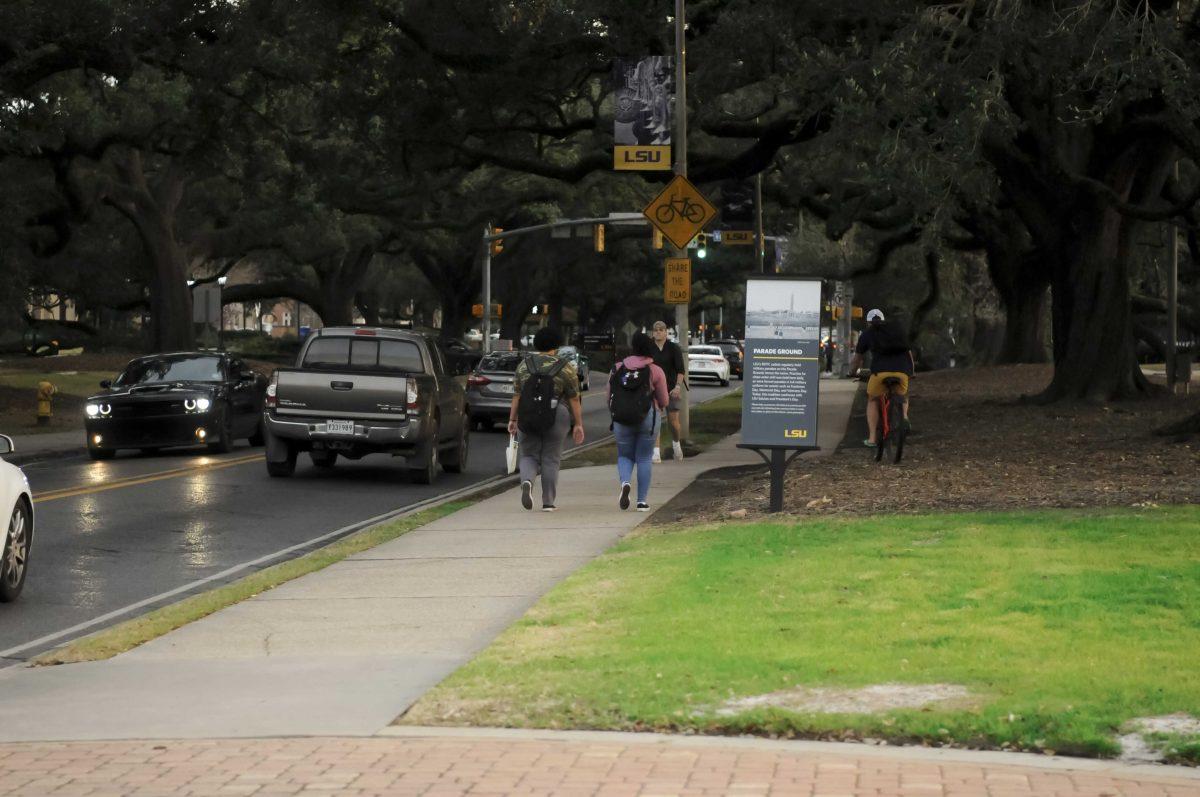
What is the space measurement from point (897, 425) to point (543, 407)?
5.53 meters

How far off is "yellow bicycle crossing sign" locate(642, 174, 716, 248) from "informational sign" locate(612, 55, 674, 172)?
50.7 inches

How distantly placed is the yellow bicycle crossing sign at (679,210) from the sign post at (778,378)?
26.3 feet

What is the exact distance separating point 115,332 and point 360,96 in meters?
56.4

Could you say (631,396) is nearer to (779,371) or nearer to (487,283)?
(779,371)

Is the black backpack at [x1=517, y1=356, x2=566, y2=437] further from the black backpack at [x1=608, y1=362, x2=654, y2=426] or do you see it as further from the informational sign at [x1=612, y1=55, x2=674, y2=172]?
the informational sign at [x1=612, y1=55, x2=674, y2=172]

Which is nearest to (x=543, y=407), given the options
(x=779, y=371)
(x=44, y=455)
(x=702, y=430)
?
(x=779, y=371)

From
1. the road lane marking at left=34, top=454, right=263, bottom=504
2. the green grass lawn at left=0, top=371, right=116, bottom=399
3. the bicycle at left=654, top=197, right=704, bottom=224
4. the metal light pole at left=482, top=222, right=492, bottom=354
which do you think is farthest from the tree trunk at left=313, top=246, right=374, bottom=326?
the bicycle at left=654, top=197, right=704, bottom=224

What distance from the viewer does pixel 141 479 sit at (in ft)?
71.5

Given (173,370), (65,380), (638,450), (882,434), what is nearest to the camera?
(638,450)

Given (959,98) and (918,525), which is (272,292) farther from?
(918,525)

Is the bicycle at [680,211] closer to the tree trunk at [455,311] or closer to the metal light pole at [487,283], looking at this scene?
the metal light pole at [487,283]

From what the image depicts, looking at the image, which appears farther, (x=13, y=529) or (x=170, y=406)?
(x=170, y=406)

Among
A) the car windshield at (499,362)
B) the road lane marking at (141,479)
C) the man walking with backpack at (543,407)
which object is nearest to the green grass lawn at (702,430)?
the car windshield at (499,362)

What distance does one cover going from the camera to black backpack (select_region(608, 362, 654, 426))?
54.4ft
